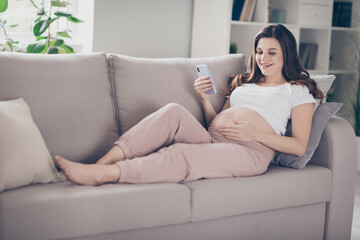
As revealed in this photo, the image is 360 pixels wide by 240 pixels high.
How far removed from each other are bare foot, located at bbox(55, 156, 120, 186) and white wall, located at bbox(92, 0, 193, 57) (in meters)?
1.64

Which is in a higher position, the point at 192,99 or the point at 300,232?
the point at 192,99

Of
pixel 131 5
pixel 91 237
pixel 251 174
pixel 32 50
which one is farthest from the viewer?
pixel 131 5

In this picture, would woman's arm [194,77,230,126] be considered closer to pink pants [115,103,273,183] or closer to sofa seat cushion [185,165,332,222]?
pink pants [115,103,273,183]

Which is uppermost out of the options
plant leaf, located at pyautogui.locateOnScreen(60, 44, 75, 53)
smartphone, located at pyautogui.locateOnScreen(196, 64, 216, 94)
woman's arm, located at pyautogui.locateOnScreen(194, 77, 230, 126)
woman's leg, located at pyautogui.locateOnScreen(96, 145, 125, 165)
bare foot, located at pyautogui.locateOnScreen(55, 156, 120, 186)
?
plant leaf, located at pyautogui.locateOnScreen(60, 44, 75, 53)

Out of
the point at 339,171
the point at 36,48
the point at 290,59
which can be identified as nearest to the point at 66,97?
the point at 36,48

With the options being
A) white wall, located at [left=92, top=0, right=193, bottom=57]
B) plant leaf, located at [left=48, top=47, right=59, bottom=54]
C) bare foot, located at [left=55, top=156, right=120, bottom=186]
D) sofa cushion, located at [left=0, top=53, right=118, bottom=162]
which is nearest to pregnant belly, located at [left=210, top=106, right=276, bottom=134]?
sofa cushion, located at [left=0, top=53, right=118, bottom=162]

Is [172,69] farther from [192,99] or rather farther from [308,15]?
[308,15]

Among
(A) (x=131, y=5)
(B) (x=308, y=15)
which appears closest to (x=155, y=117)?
(A) (x=131, y=5)

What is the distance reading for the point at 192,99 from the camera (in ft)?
7.75

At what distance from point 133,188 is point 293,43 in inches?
45.0

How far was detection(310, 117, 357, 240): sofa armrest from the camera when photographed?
2172 mm

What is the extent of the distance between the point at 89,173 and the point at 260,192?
0.73 meters

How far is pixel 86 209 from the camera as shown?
5.21 feet

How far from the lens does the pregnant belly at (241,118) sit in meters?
2.17
